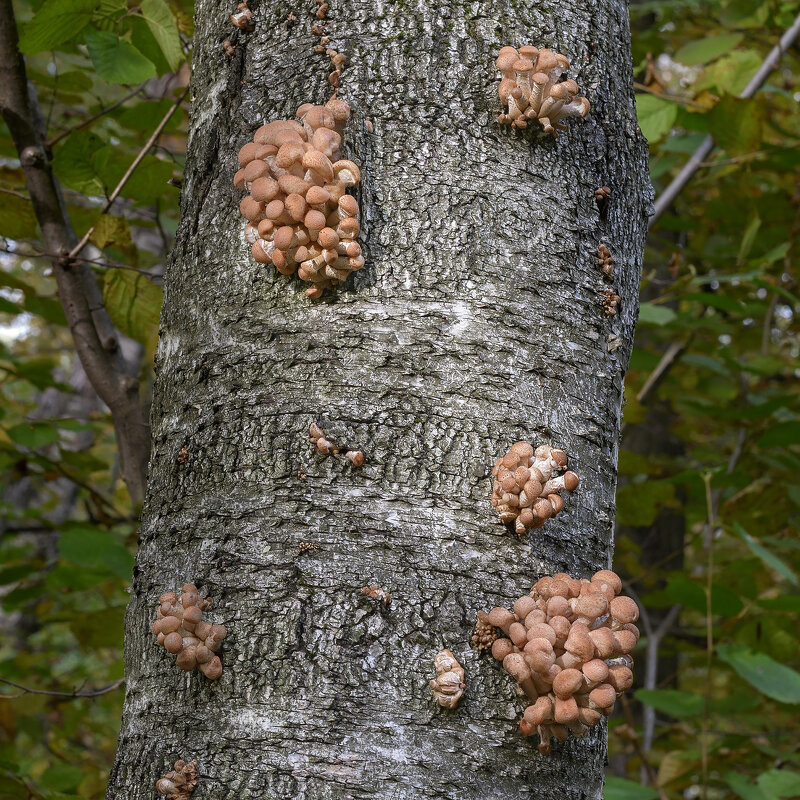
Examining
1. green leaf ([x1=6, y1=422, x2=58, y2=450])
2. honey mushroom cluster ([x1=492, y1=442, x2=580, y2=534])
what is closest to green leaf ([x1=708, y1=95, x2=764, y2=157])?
honey mushroom cluster ([x1=492, y1=442, x2=580, y2=534])

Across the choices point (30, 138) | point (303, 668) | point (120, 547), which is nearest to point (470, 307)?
point (303, 668)

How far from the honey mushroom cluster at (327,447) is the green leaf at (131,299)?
1131 mm

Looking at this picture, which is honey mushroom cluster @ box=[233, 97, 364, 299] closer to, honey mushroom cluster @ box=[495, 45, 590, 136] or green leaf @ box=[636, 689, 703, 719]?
honey mushroom cluster @ box=[495, 45, 590, 136]

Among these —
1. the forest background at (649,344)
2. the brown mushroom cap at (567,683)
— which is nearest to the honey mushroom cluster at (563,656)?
the brown mushroom cap at (567,683)

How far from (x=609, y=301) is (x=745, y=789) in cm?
171

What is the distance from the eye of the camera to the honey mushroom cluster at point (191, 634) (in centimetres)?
91

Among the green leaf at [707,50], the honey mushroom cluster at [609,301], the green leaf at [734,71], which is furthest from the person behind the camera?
the green leaf at [707,50]

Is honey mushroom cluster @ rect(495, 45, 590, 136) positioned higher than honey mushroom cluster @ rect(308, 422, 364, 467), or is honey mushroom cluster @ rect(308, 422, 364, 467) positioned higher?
honey mushroom cluster @ rect(495, 45, 590, 136)

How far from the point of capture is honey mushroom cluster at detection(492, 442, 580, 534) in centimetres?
91

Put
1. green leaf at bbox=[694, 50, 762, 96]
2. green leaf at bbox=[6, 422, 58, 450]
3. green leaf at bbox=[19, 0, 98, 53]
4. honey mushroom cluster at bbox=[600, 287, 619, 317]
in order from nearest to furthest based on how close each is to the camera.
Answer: honey mushroom cluster at bbox=[600, 287, 619, 317] → green leaf at bbox=[19, 0, 98, 53] → green leaf at bbox=[6, 422, 58, 450] → green leaf at bbox=[694, 50, 762, 96]

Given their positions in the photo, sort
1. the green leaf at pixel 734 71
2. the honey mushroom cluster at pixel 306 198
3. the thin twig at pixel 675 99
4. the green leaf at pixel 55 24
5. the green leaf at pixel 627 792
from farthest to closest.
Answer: the green leaf at pixel 734 71
the thin twig at pixel 675 99
the green leaf at pixel 627 792
the green leaf at pixel 55 24
the honey mushroom cluster at pixel 306 198

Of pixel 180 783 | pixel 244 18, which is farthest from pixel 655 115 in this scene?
pixel 180 783

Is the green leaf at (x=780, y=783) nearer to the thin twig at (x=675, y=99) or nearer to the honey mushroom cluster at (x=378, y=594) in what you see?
the honey mushroom cluster at (x=378, y=594)

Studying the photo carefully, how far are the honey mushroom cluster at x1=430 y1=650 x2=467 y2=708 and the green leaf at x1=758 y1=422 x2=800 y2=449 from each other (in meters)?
2.14
